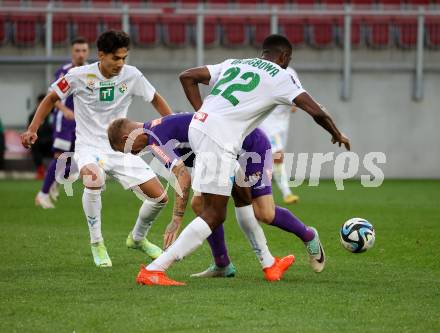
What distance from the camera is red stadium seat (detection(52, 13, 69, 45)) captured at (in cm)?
2217

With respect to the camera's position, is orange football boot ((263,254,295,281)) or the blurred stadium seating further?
the blurred stadium seating

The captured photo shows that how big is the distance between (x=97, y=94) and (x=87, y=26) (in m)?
13.9

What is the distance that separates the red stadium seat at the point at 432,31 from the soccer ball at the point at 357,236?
1595cm

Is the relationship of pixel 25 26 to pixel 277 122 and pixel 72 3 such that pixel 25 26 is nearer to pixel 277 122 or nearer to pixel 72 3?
pixel 72 3

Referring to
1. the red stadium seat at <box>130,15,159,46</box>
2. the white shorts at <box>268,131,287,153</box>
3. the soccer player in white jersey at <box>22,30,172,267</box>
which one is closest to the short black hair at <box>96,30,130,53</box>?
the soccer player in white jersey at <box>22,30,172,267</box>

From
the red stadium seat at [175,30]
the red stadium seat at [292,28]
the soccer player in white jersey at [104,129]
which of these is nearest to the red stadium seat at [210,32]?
the red stadium seat at [175,30]

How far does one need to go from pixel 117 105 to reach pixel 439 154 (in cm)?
1538

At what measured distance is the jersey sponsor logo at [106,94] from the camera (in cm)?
878

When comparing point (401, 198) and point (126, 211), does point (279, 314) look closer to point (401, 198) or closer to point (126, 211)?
point (126, 211)

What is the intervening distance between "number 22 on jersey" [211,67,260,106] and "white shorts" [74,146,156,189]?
1676 millimetres

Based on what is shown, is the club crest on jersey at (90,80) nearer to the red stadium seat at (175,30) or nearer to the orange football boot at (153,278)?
the orange football boot at (153,278)

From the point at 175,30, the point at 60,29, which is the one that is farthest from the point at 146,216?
the point at 175,30

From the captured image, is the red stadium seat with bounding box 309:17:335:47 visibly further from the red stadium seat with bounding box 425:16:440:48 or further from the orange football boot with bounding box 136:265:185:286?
the orange football boot with bounding box 136:265:185:286

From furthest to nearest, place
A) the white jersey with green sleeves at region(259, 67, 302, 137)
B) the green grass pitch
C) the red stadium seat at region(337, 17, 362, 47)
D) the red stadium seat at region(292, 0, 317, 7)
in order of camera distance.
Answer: the red stadium seat at region(292, 0, 317, 7) < the red stadium seat at region(337, 17, 362, 47) < the white jersey with green sleeves at region(259, 67, 302, 137) < the green grass pitch
